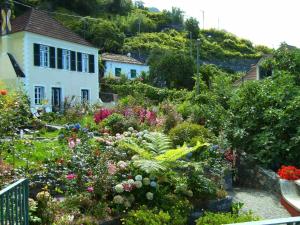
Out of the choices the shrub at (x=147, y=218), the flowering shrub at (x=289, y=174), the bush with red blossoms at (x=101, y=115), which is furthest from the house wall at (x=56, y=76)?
the shrub at (x=147, y=218)

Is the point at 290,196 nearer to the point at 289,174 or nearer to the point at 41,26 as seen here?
the point at 289,174

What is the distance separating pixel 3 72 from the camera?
26.7 meters

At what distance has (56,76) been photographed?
28.3m

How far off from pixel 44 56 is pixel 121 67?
1861 cm

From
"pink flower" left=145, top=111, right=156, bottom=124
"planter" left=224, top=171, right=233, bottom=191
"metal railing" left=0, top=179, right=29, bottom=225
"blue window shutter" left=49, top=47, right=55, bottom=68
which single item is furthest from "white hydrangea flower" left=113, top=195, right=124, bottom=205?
"blue window shutter" left=49, top=47, right=55, bottom=68

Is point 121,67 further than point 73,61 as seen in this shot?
Yes

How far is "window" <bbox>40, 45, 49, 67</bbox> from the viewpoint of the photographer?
27.2 meters

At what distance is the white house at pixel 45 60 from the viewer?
26234 millimetres

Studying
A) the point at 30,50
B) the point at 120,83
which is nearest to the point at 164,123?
the point at 30,50

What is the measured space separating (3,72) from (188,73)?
2001 cm

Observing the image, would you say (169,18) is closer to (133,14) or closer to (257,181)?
(133,14)

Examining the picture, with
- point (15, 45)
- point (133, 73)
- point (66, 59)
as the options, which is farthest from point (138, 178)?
point (133, 73)

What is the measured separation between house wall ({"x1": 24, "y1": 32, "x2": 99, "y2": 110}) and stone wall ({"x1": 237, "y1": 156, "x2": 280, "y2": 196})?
55.9 ft

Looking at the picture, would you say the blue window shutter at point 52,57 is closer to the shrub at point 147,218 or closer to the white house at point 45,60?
the white house at point 45,60
